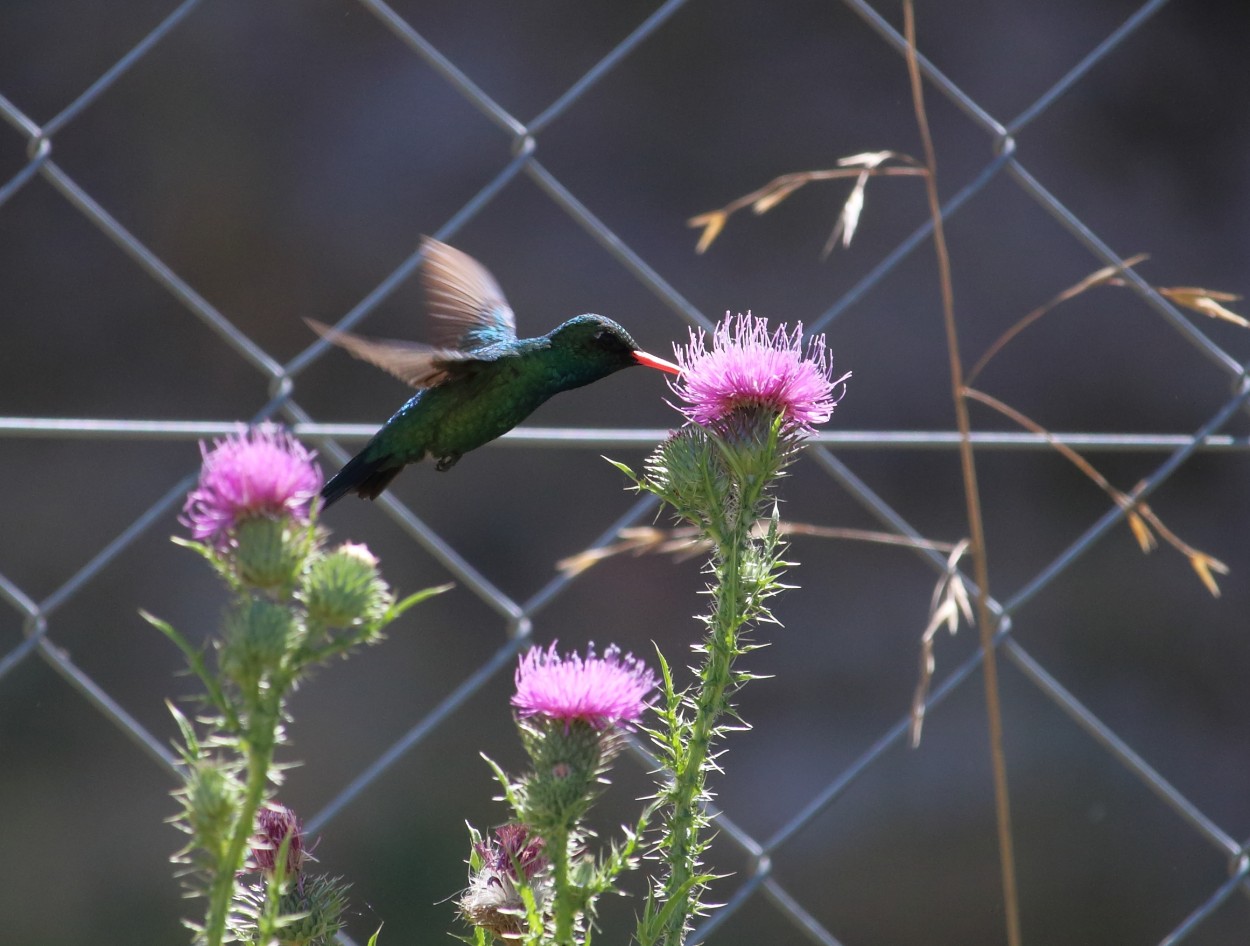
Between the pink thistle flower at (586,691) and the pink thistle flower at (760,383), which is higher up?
the pink thistle flower at (760,383)

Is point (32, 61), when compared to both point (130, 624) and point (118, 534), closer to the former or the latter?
point (118, 534)

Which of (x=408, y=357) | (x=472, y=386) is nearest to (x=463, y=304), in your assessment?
(x=472, y=386)

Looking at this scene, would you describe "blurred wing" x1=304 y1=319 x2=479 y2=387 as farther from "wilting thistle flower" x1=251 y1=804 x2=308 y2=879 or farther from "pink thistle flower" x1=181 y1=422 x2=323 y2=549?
"wilting thistle flower" x1=251 y1=804 x2=308 y2=879

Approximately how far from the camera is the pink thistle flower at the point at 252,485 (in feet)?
2.89

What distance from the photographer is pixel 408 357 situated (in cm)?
112

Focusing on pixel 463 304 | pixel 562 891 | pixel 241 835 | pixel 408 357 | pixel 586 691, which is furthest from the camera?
pixel 463 304

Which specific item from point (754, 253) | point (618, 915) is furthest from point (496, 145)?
point (618, 915)

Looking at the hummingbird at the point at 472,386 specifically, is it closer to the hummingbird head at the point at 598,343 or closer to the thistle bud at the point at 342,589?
the hummingbird head at the point at 598,343

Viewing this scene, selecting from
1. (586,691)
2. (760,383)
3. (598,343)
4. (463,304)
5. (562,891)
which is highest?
(463,304)

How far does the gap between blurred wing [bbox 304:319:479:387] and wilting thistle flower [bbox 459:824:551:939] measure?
0.35 m

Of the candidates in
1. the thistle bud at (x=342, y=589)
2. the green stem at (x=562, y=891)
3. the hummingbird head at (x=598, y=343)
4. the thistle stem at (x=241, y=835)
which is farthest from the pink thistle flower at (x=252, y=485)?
the hummingbird head at (x=598, y=343)

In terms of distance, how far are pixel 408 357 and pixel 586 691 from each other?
301 mm

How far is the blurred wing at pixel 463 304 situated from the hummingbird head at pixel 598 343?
163mm

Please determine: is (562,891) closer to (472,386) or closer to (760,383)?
(760,383)
